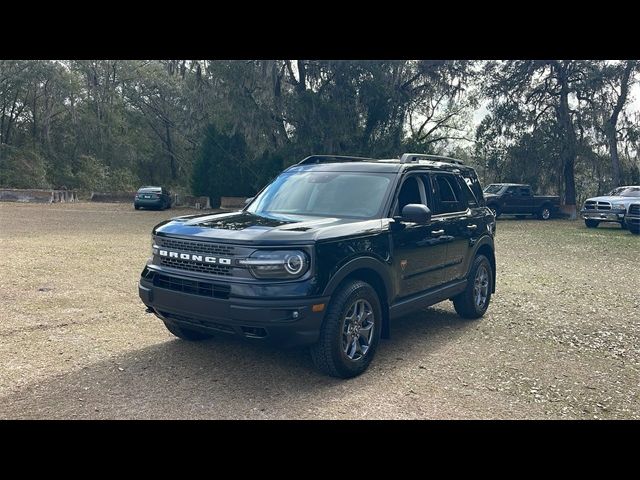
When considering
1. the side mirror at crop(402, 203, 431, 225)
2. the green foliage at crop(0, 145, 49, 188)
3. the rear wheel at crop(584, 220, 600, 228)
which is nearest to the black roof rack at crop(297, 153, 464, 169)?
the side mirror at crop(402, 203, 431, 225)

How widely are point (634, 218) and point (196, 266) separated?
61.3 feet

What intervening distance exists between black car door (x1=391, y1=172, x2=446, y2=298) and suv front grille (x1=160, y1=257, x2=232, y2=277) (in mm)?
1734

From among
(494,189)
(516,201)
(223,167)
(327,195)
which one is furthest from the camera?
(223,167)

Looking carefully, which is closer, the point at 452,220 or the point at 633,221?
the point at 452,220

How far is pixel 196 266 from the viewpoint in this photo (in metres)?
4.65

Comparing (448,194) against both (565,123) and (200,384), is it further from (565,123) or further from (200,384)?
(565,123)

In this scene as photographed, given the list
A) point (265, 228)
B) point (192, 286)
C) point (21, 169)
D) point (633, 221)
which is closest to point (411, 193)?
point (265, 228)

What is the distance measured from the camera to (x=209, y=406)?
13.8 ft

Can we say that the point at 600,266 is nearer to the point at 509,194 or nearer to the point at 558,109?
the point at 509,194

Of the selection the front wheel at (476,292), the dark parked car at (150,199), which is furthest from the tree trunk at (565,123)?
the front wheel at (476,292)

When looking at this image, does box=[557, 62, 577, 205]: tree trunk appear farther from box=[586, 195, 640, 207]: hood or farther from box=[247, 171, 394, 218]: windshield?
box=[247, 171, 394, 218]: windshield

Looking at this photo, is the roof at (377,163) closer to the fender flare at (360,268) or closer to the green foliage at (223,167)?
the fender flare at (360,268)
